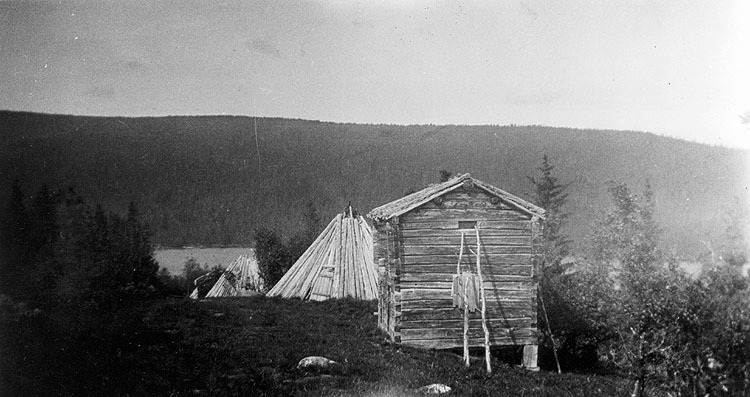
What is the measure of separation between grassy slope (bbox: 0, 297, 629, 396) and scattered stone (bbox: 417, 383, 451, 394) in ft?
0.59

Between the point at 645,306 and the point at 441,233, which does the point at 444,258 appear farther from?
the point at 645,306

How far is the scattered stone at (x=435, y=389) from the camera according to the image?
34.0 ft

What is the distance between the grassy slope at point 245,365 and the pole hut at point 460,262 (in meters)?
0.81

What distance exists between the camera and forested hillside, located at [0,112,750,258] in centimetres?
2481

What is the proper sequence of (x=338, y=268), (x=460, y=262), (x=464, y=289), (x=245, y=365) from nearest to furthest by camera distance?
1. (x=245, y=365)
2. (x=464, y=289)
3. (x=460, y=262)
4. (x=338, y=268)

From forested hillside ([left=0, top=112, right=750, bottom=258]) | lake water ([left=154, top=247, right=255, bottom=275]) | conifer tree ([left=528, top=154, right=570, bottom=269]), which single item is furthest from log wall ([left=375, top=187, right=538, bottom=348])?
lake water ([left=154, top=247, right=255, bottom=275])

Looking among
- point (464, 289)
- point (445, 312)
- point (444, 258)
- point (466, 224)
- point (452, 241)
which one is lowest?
point (445, 312)

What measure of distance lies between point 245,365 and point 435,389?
3640 mm

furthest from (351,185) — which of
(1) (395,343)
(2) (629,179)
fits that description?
(1) (395,343)

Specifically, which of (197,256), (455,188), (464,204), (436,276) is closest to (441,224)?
(464,204)

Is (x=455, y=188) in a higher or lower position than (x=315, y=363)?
higher

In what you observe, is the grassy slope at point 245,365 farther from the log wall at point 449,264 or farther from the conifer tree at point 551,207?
the conifer tree at point 551,207

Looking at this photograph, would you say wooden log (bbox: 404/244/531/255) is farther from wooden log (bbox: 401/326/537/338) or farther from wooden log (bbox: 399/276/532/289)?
wooden log (bbox: 401/326/537/338)

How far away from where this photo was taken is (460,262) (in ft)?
47.7
